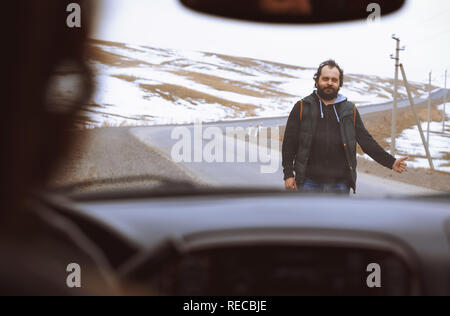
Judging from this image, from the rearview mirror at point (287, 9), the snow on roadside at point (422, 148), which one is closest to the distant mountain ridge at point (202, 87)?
the snow on roadside at point (422, 148)

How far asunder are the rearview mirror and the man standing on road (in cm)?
131

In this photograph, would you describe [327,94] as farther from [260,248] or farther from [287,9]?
[260,248]

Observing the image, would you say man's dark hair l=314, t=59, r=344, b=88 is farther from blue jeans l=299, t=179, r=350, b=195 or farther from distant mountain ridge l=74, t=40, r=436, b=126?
distant mountain ridge l=74, t=40, r=436, b=126

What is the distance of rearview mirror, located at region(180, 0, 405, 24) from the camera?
1631 mm

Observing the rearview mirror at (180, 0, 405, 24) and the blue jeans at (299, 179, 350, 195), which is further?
the blue jeans at (299, 179, 350, 195)

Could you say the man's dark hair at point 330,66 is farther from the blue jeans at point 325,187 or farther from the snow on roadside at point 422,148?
the snow on roadside at point 422,148

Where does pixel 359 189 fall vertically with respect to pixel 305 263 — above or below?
above

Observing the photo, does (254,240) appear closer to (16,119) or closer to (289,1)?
(16,119)

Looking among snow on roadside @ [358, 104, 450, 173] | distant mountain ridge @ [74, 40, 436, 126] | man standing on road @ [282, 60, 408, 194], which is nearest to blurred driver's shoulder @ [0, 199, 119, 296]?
man standing on road @ [282, 60, 408, 194]

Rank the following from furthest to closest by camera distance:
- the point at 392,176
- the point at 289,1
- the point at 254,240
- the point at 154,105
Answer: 1. the point at 154,105
2. the point at 392,176
3. the point at 289,1
4. the point at 254,240

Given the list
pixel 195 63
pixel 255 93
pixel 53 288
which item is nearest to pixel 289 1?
pixel 53 288

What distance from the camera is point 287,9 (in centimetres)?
170

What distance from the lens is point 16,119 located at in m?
1.08

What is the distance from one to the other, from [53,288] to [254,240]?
412 mm
